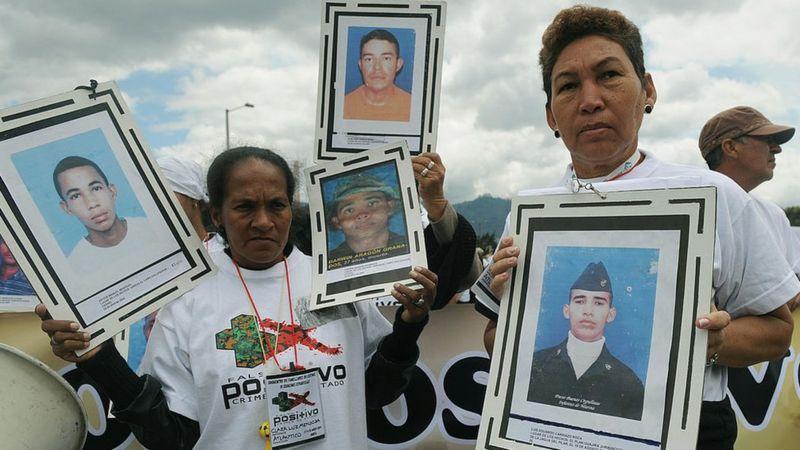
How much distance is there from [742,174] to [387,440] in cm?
293

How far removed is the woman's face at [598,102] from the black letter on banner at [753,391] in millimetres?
2724

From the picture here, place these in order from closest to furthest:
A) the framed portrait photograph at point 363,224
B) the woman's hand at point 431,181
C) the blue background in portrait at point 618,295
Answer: the blue background in portrait at point 618,295, the framed portrait photograph at point 363,224, the woman's hand at point 431,181

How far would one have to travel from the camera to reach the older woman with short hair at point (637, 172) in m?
1.73

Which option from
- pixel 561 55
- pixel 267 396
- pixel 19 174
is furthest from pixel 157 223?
pixel 561 55

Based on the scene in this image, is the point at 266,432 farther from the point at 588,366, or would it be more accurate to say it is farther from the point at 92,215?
the point at 588,366

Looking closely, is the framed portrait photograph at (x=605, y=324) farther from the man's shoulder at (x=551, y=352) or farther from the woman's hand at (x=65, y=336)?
the woman's hand at (x=65, y=336)

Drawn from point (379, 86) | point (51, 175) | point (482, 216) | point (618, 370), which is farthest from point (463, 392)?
point (482, 216)

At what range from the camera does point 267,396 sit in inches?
83.0

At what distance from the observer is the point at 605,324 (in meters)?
1.66

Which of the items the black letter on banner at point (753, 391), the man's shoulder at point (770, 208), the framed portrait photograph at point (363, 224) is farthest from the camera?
the black letter on banner at point (753, 391)

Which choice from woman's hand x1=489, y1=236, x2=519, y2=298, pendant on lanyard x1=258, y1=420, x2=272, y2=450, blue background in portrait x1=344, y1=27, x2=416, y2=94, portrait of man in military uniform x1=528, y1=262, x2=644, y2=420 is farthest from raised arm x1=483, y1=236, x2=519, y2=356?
blue background in portrait x1=344, y1=27, x2=416, y2=94

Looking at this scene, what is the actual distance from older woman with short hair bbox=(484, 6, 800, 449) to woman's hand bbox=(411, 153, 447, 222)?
605 millimetres

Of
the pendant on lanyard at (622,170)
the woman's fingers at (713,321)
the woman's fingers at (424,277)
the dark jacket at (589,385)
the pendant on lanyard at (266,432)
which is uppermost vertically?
the pendant on lanyard at (622,170)

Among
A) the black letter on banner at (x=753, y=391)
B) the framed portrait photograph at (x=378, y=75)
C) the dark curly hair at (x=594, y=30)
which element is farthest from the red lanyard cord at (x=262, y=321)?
the black letter on banner at (x=753, y=391)
